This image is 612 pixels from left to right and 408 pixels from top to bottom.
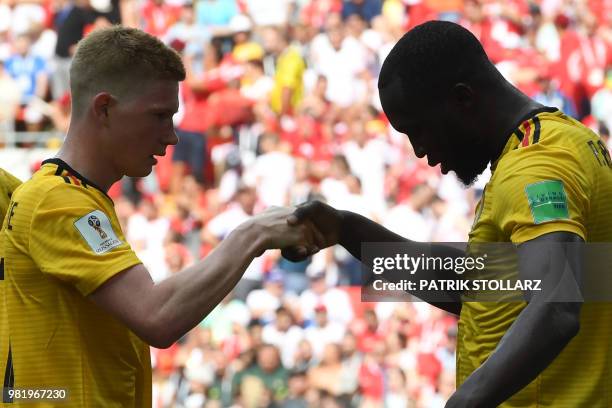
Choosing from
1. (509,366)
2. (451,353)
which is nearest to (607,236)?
(509,366)

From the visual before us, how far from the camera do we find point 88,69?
11.2 feet

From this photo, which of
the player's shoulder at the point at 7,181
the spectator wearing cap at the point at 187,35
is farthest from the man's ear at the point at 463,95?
the spectator wearing cap at the point at 187,35

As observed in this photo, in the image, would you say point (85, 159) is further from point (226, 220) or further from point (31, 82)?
point (31, 82)

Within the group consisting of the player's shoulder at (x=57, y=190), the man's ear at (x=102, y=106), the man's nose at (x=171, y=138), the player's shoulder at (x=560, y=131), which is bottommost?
the player's shoulder at (x=57, y=190)

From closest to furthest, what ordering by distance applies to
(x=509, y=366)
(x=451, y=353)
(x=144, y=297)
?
(x=509, y=366), (x=144, y=297), (x=451, y=353)

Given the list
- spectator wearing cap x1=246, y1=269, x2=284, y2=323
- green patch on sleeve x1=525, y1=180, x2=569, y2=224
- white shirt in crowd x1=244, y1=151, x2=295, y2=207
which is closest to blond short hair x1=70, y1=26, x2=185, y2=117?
green patch on sleeve x1=525, y1=180, x2=569, y2=224

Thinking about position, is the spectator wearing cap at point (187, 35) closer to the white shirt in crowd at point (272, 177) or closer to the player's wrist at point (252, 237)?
the white shirt in crowd at point (272, 177)

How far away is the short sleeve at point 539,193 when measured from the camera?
2707 mm

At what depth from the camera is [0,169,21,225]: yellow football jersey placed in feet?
12.5

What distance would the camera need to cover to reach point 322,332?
34.1 feet

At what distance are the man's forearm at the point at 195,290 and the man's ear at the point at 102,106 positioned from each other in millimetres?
541

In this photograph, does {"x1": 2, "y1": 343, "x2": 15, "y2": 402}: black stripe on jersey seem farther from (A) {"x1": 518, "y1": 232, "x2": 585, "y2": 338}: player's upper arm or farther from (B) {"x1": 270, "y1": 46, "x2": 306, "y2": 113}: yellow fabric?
(B) {"x1": 270, "y1": 46, "x2": 306, "y2": 113}: yellow fabric

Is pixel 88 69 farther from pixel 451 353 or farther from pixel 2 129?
pixel 2 129

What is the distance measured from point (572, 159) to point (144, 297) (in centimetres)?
122
